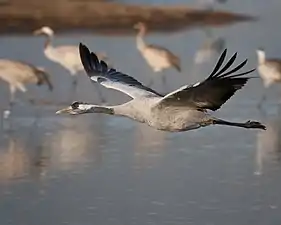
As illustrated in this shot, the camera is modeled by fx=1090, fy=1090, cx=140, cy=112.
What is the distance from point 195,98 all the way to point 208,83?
261mm

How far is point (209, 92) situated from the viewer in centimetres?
652

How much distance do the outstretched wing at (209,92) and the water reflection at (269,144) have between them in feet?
7.88

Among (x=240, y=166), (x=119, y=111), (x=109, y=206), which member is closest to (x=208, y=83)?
(x=119, y=111)

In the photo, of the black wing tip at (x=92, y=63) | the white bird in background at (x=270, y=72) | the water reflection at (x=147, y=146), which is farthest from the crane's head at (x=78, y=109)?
the white bird in background at (x=270, y=72)

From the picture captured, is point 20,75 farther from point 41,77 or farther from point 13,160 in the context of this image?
point 13,160

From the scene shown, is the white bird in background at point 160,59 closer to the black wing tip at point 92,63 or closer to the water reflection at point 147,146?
the water reflection at point 147,146

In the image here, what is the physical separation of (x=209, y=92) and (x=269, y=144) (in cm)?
391

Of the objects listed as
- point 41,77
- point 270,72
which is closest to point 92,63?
point 41,77

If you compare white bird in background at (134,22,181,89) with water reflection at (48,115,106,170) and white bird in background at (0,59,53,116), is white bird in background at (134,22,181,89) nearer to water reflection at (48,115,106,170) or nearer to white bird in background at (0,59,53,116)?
white bird in background at (0,59,53,116)

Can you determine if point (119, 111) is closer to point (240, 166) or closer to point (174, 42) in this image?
point (240, 166)

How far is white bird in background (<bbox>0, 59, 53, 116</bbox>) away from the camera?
12836mm

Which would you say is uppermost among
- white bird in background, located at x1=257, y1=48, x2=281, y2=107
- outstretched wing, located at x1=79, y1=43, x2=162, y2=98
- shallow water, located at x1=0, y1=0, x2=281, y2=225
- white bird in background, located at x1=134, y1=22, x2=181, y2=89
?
white bird in background, located at x1=134, y1=22, x2=181, y2=89

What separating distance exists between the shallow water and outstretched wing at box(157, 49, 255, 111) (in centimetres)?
100

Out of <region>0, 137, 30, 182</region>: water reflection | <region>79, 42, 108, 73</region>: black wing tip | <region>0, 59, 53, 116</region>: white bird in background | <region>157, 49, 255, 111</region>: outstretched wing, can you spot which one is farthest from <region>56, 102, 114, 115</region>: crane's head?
<region>0, 59, 53, 116</region>: white bird in background
